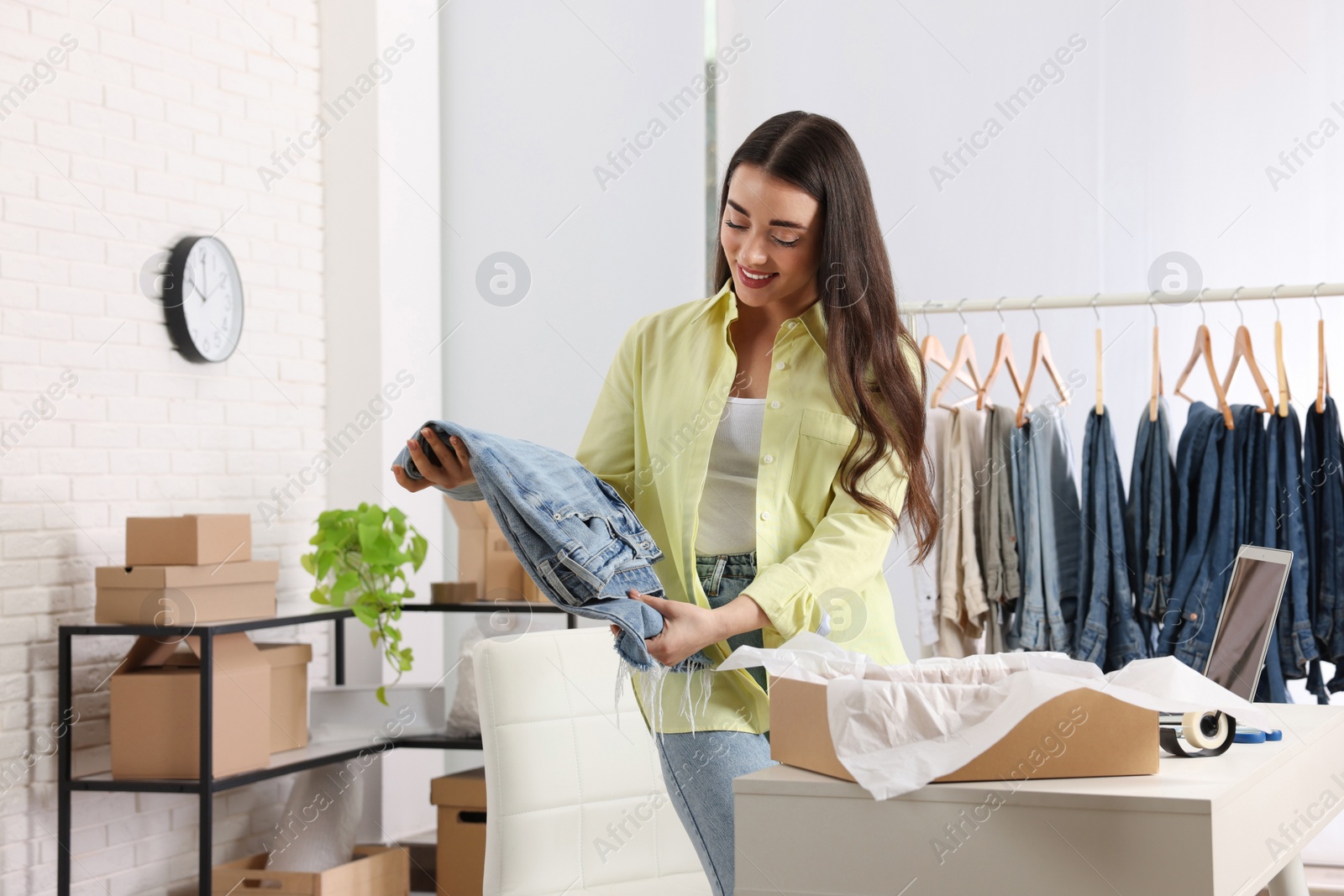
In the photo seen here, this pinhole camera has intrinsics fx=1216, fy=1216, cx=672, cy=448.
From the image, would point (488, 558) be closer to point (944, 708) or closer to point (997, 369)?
point (997, 369)

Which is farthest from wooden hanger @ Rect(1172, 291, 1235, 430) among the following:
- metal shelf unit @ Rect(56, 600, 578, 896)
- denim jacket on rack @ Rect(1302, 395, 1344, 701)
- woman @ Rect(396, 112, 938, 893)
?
metal shelf unit @ Rect(56, 600, 578, 896)

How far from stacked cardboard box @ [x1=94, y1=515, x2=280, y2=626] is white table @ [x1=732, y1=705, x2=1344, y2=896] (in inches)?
82.8

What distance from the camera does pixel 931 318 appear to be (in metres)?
3.57

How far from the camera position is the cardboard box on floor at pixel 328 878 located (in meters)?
3.15

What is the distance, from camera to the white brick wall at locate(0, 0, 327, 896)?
2.99 m

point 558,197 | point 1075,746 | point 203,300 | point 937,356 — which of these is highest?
point 558,197

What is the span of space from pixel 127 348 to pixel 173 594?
783 mm

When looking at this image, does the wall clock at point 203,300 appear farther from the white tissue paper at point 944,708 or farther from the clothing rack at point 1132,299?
the white tissue paper at point 944,708

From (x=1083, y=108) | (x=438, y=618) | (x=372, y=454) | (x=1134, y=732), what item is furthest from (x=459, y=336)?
(x=1134, y=732)

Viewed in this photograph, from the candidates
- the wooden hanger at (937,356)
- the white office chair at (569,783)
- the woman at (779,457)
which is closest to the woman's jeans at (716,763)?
the woman at (779,457)

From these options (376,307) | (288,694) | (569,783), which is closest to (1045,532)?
(569,783)

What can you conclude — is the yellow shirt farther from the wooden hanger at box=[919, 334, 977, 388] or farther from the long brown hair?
the wooden hanger at box=[919, 334, 977, 388]

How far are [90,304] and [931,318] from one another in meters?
2.32

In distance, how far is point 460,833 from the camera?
342cm
